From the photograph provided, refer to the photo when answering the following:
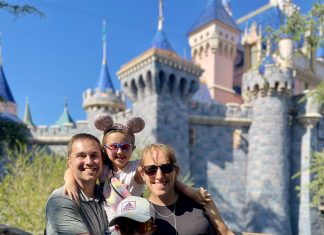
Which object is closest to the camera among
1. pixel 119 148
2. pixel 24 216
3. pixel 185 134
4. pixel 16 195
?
pixel 119 148

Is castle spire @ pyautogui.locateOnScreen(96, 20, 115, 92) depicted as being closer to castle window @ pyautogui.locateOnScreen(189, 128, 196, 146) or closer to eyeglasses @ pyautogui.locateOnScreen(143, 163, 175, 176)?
castle window @ pyautogui.locateOnScreen(189, 128, 196, 146)

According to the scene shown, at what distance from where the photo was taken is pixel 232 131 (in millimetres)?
17078

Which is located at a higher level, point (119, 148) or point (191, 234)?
point (119, 148)

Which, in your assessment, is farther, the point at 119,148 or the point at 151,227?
the point at 119,148

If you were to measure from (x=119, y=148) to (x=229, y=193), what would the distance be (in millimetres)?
14684

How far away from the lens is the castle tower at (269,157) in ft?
52.7

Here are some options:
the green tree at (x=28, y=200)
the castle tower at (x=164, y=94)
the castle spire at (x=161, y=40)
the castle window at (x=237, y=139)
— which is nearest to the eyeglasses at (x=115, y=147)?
the green tree at (x=28, y=200)

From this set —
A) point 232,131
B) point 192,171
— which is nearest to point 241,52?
point 232,131

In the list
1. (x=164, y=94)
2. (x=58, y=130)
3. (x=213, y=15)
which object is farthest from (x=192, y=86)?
(x=213, y=15)

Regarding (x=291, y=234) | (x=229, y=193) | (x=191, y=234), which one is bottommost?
(x=291, y=234)

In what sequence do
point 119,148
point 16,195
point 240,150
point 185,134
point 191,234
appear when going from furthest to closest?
point 240,150 → point 185,134 → point 16,195 → point 119,148 → point 191,234

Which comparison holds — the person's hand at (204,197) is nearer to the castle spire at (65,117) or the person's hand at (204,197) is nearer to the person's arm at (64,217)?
the person's arm at (64,217)

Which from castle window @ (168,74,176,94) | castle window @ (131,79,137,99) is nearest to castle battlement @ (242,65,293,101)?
castle window @ (168,74,176,94)

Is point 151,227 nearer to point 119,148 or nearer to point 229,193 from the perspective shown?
point 119,148
